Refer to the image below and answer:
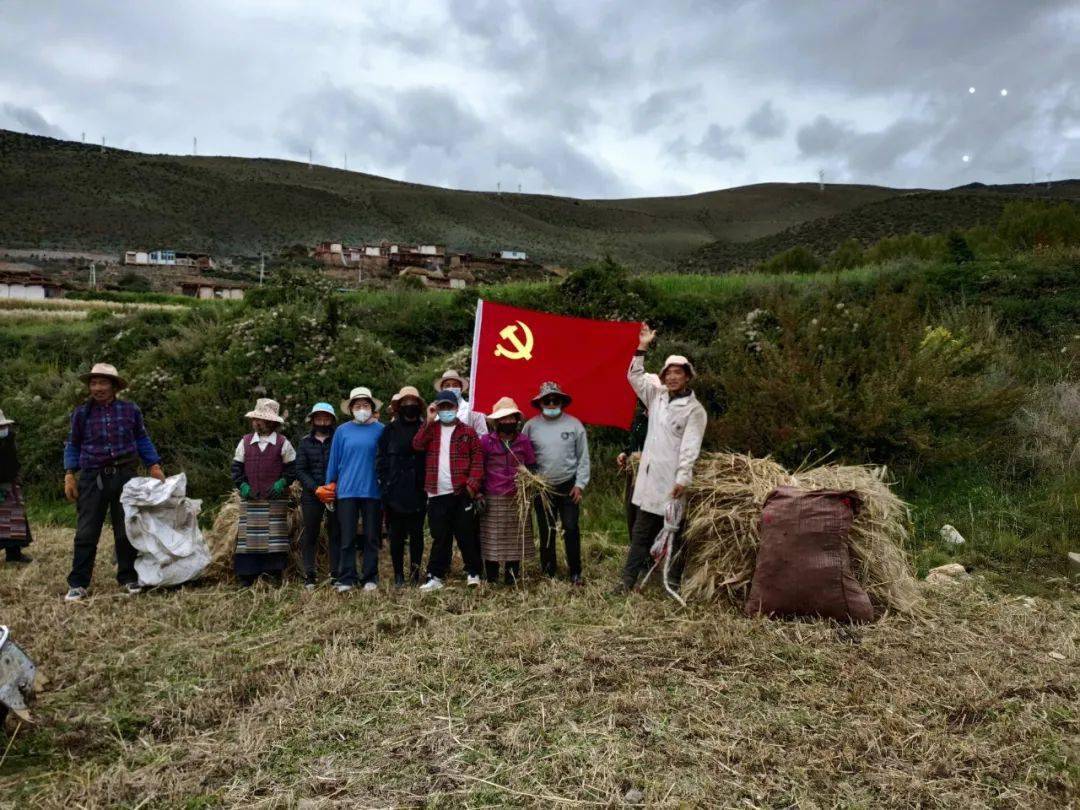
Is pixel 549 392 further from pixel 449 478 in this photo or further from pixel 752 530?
pixel 752 530

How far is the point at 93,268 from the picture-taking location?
42.9m

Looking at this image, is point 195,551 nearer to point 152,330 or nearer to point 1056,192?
point 152,330

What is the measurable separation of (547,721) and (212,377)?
976cm

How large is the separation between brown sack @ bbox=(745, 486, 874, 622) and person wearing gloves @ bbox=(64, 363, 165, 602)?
15.6ft

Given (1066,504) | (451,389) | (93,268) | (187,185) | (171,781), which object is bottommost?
(171,781)

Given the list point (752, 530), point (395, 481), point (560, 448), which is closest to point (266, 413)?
point (395, 481)

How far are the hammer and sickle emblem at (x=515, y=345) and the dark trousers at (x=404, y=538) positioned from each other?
1.52 metres

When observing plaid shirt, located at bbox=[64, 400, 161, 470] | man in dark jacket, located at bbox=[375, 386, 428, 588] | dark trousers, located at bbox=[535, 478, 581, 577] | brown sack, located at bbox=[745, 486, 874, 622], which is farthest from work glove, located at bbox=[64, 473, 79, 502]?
brown sack, located at bbox=[745, 486, 874, 622]

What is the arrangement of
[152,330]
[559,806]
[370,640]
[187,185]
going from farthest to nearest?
[187,185] → [152,330] → [370,640] → [559,806]

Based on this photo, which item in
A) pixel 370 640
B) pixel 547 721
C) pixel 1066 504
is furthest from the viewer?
pixel 1066 504

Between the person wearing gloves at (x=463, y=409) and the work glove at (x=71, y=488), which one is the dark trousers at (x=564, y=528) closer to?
the person wearing gloves at (x=463, y=409)

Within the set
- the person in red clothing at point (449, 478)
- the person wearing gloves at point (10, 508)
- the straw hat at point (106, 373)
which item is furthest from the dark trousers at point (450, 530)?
the person wearing gloves at point (10, 508)

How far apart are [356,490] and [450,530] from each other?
0.83 metres

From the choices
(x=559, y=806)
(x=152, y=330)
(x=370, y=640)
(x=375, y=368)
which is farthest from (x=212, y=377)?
Answer: (x=559, y=806)
